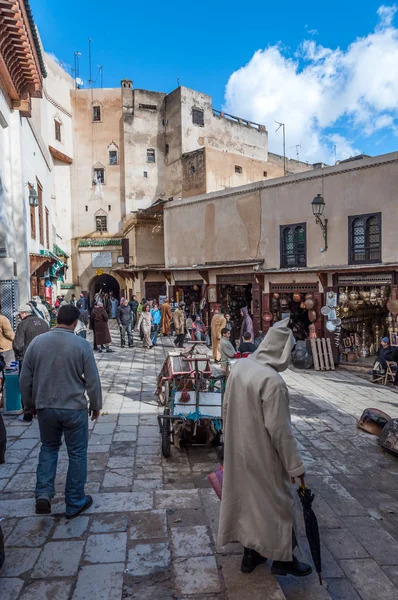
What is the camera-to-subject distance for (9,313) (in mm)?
11250

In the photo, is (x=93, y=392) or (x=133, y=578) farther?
(x=93, y=392)

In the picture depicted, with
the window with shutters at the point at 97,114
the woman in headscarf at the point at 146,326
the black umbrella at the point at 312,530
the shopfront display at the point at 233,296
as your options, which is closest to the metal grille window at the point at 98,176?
the window with shutters at the point at 97,114

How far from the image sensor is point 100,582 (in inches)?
122

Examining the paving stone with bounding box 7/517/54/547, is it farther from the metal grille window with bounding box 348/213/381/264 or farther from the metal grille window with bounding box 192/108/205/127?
the metal grille window with bounding box 192/108/205/127

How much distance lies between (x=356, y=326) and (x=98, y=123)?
23.7 m

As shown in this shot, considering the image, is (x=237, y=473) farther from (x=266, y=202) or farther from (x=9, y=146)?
(x=266, y=202)

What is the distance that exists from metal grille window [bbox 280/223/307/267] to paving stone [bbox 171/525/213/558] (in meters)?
11.9

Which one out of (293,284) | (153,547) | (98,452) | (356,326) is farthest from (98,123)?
(153,547)

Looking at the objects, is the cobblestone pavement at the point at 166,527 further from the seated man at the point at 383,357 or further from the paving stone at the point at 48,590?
the seated man at the point at 383,357

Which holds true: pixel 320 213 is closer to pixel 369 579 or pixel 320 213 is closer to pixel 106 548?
pixel 369 579

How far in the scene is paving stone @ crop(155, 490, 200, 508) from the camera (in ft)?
14.1

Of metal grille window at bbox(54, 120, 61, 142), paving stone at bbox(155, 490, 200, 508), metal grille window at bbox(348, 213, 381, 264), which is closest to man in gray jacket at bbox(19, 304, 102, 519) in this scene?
paving stone at bbox(155, 490, 200, 508)

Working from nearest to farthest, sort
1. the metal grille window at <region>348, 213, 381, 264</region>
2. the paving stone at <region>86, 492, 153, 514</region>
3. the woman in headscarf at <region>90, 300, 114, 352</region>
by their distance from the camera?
1. the paving stone at <region>86, 492, 153, 514</region>
2. the metal grille window at <region>348, 213, 381, 264</region>
3. the woman in headscarf at <region>90, 300, 114, 352</region>

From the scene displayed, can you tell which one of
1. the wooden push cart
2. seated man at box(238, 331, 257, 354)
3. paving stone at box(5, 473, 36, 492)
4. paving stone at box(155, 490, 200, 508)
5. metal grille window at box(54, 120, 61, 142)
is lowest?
paving stone at box(5, 473, 36, 492)
